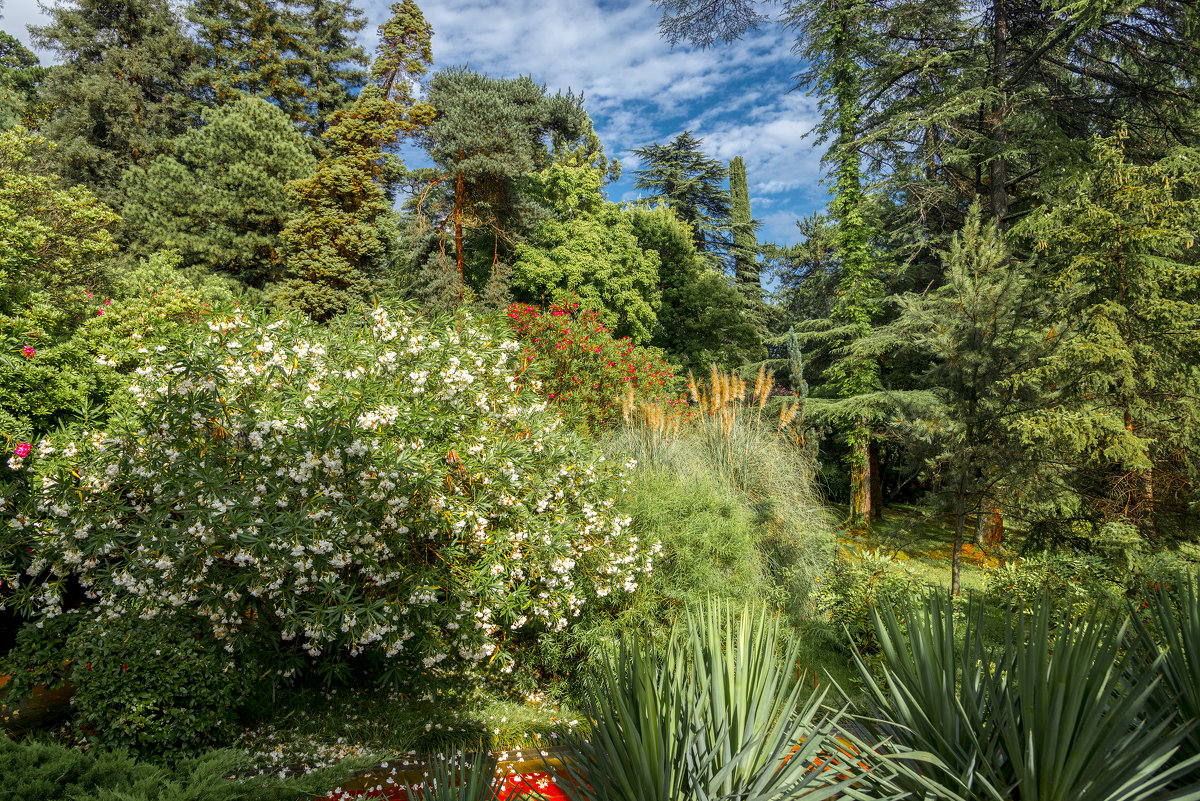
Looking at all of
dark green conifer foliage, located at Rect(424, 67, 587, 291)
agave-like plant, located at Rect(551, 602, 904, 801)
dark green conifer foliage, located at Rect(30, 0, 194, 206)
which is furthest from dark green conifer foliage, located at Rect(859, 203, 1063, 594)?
dark green conifer foliage, located at Rect(30, 0, 194, 206)

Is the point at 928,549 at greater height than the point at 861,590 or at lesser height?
lesser

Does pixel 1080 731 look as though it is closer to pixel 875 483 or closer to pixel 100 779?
pixel 100 779

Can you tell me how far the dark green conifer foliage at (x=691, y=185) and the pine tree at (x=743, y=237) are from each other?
38 centimetres

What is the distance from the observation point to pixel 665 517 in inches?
214

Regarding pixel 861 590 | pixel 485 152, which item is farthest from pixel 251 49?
pixel 861 590

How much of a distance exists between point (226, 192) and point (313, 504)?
55.9ft

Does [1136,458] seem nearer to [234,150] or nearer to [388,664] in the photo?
[388,664]

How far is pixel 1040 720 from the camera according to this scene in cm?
165

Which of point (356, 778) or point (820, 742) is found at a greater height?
point (820, 742)

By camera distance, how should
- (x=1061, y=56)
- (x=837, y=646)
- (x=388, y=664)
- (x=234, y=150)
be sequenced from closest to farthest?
1. (x=388, y=664)
2. (x=837, y=646)
3. (x=1061, y=56)
4. (x=234, y=150)

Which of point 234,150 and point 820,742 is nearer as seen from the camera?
point 820,742

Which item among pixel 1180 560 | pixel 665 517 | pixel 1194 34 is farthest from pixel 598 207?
pixel 1180 560

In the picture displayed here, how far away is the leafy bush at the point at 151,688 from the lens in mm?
3295

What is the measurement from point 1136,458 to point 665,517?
4.89 metres
